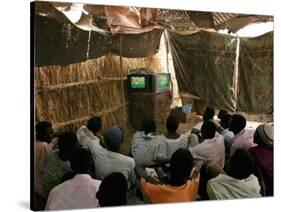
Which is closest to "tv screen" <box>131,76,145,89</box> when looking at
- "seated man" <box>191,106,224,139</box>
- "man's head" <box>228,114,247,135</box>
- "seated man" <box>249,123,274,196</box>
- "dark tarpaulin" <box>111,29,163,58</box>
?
"dark tarpaulin" <box>111,29,163,58</box>

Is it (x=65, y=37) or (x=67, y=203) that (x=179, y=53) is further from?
(x=67, y=203)

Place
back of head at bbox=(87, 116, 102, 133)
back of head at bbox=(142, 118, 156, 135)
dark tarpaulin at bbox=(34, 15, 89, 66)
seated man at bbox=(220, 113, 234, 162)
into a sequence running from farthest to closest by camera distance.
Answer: seated man at bbox=(220, 113, 234, 162) → back of head at bbox=(142, 118, 156, 135) → back of head at bbox=(87, 116, 102, 133) → dark tarpaulin at bbox=(34, 15, 89, 66)

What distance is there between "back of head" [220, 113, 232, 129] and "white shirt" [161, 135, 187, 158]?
47 centimetres

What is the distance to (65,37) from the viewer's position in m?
5.58

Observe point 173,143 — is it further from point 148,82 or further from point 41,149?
point 41,149

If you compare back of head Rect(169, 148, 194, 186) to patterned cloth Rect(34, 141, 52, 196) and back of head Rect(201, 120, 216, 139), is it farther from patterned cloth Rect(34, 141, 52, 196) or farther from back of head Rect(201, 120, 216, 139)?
patterned cloth Rect(34, 141, 52, 196)

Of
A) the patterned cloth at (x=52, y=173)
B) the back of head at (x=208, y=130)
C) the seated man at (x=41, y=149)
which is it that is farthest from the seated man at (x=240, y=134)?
the seated man at (x=41, y=149)

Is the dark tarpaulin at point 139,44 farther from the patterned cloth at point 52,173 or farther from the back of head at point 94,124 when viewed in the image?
the patterned cloth at point 52,173

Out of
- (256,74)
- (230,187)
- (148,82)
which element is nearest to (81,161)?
(148,82)

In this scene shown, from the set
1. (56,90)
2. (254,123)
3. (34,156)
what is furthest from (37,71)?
(254,123)

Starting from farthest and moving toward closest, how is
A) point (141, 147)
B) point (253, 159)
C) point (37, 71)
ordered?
point (253, 159)
point (141, 147)
point (37, 71)

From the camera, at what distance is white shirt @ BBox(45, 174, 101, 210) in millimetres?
5527

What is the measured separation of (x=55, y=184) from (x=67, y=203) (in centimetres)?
20

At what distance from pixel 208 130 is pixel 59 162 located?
1.59m
